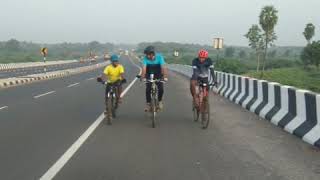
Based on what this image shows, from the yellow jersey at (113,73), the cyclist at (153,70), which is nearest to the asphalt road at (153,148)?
the cyclist at (153,70)

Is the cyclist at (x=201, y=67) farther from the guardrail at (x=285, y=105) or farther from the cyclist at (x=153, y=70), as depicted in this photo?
the guardrail at (x=285, y=105)

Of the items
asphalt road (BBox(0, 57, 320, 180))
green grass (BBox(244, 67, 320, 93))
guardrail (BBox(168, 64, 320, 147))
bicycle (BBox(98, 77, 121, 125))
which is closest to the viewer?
asphalt road (BBox(0, 57, 320, 180))

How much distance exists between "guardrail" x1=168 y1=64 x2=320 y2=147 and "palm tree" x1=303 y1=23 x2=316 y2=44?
6474 centimetres

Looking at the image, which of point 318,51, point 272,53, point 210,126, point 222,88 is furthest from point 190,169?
point 272,53

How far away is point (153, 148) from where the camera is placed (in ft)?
30.6

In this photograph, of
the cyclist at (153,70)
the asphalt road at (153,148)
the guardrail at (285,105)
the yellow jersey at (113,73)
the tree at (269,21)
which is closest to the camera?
the asphalt road at (153,148)

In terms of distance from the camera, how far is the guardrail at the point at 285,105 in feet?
33.3

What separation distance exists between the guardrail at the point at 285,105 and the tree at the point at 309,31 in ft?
212

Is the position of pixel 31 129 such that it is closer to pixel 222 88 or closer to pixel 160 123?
pixel 160 123

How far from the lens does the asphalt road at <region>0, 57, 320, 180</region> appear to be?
7.42 metres

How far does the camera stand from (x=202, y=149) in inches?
366

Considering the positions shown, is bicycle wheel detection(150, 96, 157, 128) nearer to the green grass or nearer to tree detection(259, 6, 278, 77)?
the green grass

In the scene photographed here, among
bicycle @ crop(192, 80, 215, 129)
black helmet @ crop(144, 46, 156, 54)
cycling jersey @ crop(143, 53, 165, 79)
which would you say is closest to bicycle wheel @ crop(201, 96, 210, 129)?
bicycle @ crop(192, 80, 215, 129)

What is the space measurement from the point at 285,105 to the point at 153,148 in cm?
416
